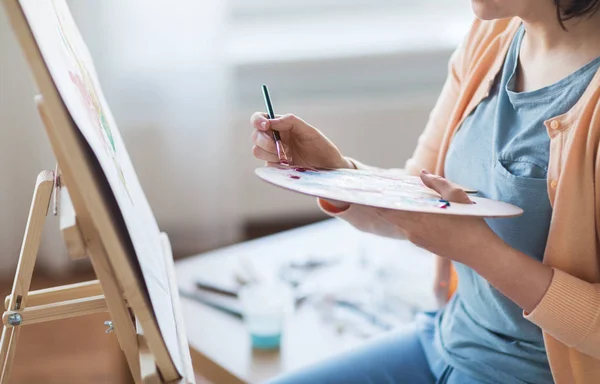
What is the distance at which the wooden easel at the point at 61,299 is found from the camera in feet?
2.16

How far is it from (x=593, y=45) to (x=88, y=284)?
28.0 inches

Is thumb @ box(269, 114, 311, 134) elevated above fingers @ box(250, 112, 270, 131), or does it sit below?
below

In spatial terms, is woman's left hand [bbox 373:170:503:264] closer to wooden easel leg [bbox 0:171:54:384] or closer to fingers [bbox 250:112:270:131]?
fingers [bbox 250:112:270:131]

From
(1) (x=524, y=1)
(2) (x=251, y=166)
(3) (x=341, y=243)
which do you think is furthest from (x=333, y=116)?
(1) (x=524, y=1)

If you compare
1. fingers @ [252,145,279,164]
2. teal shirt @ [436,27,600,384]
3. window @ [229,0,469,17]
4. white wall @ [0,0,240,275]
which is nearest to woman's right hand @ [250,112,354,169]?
fingers @ [252,145,279,164]

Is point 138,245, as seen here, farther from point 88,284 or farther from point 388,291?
point 388,291

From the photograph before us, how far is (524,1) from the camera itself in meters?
0.86

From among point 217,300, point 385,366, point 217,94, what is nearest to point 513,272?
point 385,366

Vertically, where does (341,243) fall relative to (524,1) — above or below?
below

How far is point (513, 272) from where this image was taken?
809 mm

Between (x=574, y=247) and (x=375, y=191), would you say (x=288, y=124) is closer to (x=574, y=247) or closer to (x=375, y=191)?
(x=375, y=191)

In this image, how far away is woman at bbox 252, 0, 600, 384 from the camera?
32.1 inches

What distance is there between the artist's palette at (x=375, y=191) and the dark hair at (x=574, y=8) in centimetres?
27

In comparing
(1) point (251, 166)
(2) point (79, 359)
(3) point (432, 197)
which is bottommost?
(2) point (79, 359)
